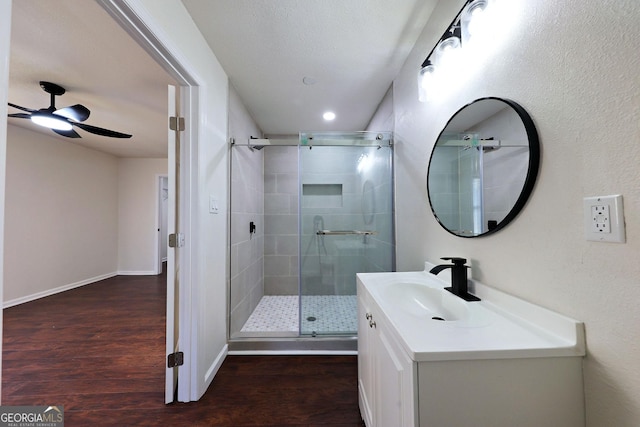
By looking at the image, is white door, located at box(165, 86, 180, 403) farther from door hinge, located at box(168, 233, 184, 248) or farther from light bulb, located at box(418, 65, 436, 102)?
light bulb, located at box(418, 65, 436, 102)

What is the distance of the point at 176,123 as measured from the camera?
1528mm

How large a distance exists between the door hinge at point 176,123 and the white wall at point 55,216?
346cm

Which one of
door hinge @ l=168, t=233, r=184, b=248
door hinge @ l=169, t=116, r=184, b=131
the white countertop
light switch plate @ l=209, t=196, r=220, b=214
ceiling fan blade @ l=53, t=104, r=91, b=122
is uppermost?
ceiling fan blade @ l=53, t=104, r=91, b=122

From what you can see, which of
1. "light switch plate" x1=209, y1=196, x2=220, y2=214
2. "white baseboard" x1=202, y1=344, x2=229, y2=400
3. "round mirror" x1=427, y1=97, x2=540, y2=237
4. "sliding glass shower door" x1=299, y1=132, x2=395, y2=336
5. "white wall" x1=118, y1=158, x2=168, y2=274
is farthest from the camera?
"white wall" x1=118, y1=158, x2=168, y2=274

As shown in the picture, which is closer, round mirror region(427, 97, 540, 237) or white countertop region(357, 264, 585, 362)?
white countertop region(357, 264, 585, 362)

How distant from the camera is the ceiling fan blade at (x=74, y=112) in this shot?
2148mm

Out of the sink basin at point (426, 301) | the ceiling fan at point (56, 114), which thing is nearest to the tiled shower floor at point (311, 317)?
the sink basin at point (426, 301)

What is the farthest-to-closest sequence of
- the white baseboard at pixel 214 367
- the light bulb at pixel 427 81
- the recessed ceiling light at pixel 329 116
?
1. the recessed ceiling light at pixel 329 116
2. the white baseboard at pixel 214 367
3. the light bulb at pixel 427 81

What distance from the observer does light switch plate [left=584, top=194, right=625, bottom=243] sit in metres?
0.58

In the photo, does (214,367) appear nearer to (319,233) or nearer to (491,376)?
(319,233)

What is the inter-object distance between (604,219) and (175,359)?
6.74 feet

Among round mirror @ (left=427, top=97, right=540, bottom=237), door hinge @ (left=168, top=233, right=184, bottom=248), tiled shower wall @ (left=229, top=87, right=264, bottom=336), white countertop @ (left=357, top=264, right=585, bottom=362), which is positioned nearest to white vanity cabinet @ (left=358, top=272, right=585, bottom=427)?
white countertop @ (left=357, top=264, right=585, bottom=362)

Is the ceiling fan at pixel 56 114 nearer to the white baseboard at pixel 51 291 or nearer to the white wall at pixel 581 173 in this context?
the white baseboard at pixel 51 291

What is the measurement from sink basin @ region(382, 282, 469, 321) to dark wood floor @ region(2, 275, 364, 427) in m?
0.78
